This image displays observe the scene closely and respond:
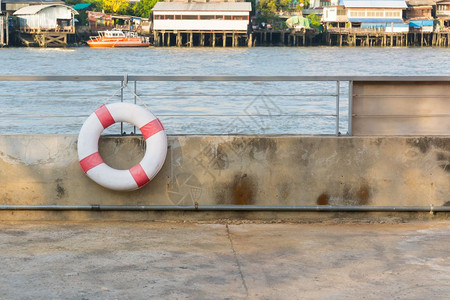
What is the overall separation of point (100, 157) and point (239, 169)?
4.04 feet

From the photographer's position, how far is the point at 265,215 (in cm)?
757

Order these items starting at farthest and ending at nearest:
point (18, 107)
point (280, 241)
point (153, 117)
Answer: point (18, 107) < point (153, 117) < point (280, 241)

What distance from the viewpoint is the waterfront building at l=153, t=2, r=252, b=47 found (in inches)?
4240

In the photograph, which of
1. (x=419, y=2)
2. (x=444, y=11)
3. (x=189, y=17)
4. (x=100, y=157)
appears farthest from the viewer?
(x=444, y=11)

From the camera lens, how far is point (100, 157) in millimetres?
7246

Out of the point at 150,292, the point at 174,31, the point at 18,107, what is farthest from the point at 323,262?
the point at 174,31

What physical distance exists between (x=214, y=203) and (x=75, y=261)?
186cm

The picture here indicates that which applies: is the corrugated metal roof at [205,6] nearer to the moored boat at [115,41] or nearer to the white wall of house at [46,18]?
the moored boat at [115,41]

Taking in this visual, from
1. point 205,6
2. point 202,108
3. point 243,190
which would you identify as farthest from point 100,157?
point 205,6

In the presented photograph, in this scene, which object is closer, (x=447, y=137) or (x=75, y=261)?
(x=75, y=261)

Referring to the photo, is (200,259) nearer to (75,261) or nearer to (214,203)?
(75,261)

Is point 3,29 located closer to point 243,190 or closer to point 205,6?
point 205,6

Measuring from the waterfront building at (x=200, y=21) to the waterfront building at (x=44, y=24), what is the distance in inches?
455

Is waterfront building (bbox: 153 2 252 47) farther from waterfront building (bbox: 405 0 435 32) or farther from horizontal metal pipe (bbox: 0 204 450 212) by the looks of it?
horizontal metal pipe (bbox: 0 204 450 212)
